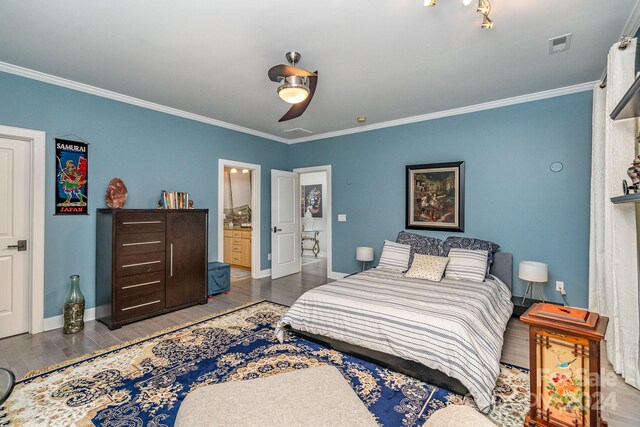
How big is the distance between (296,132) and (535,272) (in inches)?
166

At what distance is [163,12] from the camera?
2.23 m

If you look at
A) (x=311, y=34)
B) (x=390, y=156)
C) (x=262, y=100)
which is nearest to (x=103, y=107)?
(x=262, y=100)

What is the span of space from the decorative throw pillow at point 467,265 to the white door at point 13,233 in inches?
184

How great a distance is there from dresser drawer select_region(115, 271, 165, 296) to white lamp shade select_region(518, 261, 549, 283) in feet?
14.2

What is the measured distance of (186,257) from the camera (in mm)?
4059

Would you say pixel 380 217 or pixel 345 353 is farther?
pixel 380 217

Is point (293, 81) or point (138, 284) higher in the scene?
point (293, 81)

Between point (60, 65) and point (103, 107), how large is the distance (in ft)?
2.32

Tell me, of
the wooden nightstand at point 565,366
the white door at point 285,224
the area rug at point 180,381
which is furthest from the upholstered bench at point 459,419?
the white door at point 285,224

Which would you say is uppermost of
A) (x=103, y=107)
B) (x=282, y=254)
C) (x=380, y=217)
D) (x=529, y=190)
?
(x=103, y=107)

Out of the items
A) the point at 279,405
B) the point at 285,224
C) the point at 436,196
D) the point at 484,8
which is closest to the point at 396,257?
the point at 436,196

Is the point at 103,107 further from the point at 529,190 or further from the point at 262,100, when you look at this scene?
the point at 529,190

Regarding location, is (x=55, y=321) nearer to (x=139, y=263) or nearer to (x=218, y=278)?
(x=139, y=263)

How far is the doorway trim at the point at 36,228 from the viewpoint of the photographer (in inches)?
126
